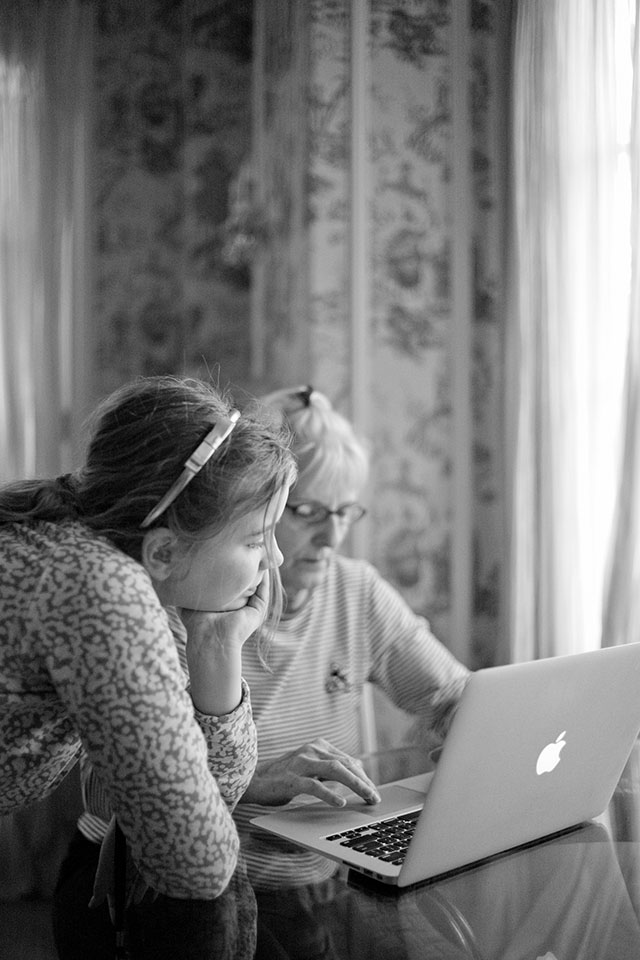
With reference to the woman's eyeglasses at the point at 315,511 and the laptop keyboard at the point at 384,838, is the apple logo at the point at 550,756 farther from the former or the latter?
the woman's eyeglasses at the point at 315,511

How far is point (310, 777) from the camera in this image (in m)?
1.37

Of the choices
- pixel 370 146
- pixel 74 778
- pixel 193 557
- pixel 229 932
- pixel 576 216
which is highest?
pixel 370 146

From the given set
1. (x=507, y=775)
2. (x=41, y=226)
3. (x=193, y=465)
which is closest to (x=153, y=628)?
(x=193, y=465)

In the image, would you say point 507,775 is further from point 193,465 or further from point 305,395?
point 305,395

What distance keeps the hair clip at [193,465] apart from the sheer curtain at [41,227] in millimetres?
2849

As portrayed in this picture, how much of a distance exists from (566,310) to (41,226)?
2129 mm

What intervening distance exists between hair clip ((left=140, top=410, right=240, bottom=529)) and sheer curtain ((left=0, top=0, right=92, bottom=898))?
2.85 metres

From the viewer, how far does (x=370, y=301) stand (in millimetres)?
3074

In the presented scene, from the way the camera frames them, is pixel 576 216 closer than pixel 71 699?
No

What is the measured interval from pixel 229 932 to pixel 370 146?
2517mm

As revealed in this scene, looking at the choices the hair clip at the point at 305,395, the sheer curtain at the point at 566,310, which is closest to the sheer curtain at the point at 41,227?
the sheer curtain at the point at 566,310

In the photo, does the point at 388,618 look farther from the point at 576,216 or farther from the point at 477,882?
→ the point at 576,216

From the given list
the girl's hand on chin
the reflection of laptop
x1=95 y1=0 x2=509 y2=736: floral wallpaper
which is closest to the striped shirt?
the reflection of laptop

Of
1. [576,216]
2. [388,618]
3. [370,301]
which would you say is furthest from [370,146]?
[388,618]
